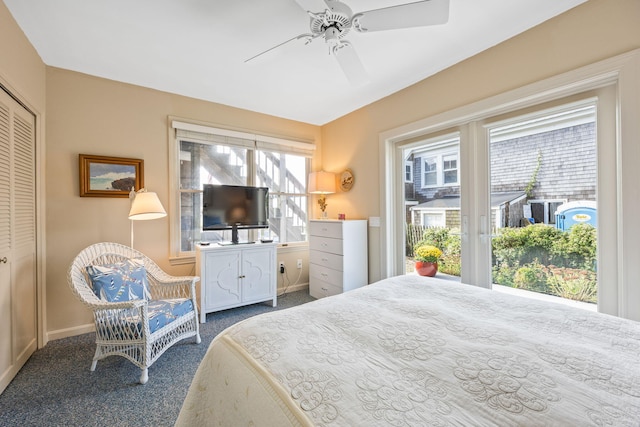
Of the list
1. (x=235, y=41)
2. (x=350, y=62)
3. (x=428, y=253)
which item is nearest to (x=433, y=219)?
(x=428, y=253)

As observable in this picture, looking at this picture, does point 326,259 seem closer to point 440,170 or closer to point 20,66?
point 440,170

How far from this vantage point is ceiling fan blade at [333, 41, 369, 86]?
1853mm

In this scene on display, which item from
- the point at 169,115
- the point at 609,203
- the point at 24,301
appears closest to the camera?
the point at 609,203

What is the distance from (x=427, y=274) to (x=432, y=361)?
213cm

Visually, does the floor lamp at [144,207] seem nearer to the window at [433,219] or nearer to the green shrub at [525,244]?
the window at [433,219]

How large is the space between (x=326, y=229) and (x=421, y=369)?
2568 millimetres

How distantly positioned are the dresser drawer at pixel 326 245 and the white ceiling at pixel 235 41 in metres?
1.77

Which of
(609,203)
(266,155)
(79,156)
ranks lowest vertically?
(609,203)

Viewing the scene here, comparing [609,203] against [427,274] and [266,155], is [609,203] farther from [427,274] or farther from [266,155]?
[266,155]

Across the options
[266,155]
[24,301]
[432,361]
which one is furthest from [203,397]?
[266,155]

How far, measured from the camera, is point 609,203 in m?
1.76

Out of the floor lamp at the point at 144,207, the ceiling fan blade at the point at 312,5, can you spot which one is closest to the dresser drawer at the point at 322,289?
the floor lamp at the point at 144,207

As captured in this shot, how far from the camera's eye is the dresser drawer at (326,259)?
10.6 ft

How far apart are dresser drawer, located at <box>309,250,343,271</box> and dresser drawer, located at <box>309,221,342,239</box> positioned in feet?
0.79
